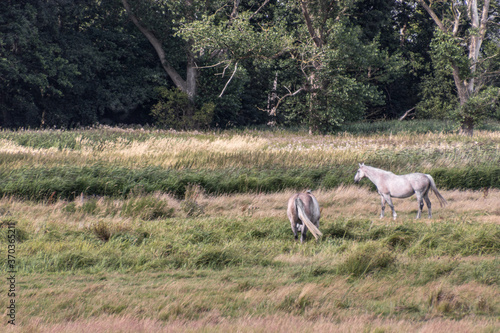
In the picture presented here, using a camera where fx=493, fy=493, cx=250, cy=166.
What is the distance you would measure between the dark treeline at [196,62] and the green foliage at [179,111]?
0.10m

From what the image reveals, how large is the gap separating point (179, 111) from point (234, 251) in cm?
2933

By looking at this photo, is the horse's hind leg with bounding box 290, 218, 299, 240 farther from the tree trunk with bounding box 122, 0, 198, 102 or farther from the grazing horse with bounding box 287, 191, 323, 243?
the tree trunk with bounding box 122, 0, 198, 102

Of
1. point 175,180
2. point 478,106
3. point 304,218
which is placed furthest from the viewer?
point 478,106

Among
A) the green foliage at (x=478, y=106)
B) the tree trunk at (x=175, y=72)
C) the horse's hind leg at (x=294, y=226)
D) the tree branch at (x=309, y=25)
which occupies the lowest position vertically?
the horse's hind leg at (x=294, y=226)

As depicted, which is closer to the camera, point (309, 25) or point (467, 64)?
point (309, 25)

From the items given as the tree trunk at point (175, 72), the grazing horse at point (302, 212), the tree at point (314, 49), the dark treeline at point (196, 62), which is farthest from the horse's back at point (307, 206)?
the tree trunk at point (175, 72)

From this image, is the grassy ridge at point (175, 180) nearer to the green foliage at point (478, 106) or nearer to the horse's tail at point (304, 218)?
the horse's tail at point (304, 218)

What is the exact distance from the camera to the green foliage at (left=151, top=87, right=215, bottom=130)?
35.1 m

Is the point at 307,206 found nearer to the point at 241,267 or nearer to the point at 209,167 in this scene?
the point at 241,267

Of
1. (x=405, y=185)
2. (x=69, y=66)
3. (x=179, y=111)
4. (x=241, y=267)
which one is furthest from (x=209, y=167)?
(x=69, y=66)

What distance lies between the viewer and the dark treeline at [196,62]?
102 ft

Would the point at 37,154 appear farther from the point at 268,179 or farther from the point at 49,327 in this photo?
the point at 49,327

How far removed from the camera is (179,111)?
36500 mm

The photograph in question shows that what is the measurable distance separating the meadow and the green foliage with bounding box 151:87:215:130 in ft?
61.5
